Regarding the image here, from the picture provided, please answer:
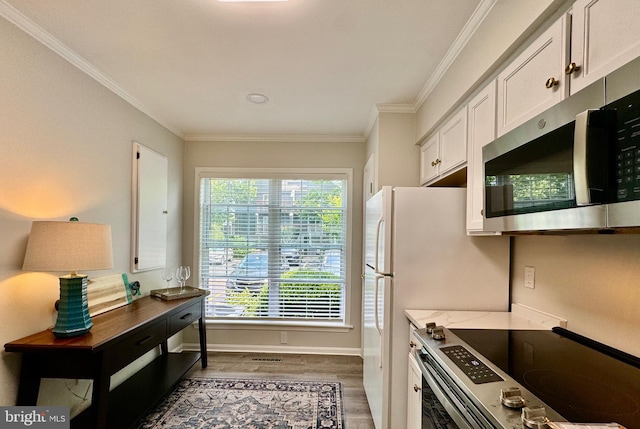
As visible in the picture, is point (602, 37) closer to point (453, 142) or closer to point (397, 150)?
point (453, 142)

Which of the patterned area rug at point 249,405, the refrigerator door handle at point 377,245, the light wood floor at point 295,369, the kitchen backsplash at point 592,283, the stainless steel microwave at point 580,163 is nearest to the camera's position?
the stainless steel microwave at point 580,163

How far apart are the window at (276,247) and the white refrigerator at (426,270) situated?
1.68 metres

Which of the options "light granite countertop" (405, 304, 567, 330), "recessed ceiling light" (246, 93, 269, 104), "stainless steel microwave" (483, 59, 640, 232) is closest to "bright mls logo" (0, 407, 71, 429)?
"light granite countertop" (405, 304, 567, 330)

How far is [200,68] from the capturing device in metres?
2.11

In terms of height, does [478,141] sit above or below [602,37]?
below

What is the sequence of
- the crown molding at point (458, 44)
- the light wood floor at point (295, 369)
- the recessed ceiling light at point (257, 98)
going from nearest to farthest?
the crown molding at point (458, 44) < the recessed ceiling light at point (257, 98) < the light wood floor at point (295, 369)

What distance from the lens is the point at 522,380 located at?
0.98 m

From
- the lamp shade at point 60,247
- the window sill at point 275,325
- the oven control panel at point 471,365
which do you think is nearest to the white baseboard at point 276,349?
the window sill at point 275,325

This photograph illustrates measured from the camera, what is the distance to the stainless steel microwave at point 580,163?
0.73 metres

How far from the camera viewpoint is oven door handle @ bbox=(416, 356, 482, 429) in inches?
38.7

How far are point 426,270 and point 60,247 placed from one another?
199 cm

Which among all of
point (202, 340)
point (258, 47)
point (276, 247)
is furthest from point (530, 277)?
point (202, 340)

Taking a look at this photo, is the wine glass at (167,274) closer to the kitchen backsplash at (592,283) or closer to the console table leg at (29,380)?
the console table leg at (29,380)

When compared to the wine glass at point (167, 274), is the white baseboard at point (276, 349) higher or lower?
lower
